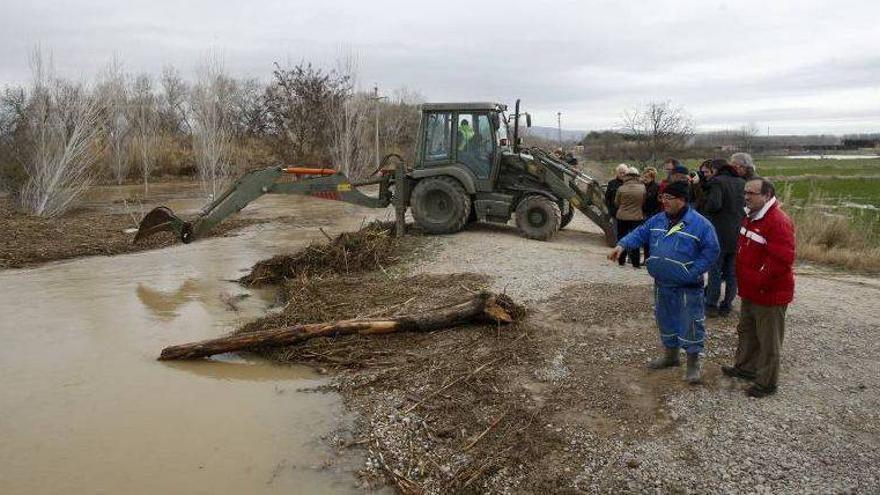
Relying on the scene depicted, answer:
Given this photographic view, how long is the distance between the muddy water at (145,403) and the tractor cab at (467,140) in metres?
4.51

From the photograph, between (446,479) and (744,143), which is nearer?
(446,479)

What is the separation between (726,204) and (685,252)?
190 centimetres

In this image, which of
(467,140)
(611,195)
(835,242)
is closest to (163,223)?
(467,140)

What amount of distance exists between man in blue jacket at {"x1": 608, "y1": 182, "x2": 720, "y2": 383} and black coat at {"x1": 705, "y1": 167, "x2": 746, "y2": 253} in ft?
4.95

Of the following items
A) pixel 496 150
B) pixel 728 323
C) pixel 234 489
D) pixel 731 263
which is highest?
pixel 496 150

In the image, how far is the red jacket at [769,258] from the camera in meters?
4.73

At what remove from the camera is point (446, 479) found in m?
4.21

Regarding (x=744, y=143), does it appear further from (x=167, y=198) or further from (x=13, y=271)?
(x=13, y=271)

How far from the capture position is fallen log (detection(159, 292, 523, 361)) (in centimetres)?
638

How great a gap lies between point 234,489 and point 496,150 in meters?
8.59

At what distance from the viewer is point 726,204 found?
6504 millimetres

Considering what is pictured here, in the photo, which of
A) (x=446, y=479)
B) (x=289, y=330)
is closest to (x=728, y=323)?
(x=446, y=479)

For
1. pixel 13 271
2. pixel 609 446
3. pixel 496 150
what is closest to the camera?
pixel 609 446

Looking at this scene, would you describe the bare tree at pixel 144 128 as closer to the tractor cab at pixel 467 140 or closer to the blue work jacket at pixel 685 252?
the tractor cab at pixel 467 140
